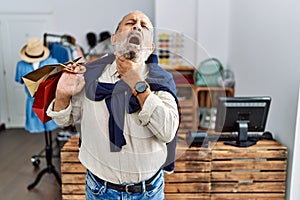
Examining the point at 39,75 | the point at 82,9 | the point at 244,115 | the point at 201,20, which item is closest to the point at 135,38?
the point at 39,75

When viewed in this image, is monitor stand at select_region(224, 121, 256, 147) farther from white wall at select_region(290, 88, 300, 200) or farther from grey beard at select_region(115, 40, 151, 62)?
grey beard at select_region(115, 40, 151, 62)

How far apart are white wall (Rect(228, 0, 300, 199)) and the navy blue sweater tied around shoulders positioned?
1.27 meters

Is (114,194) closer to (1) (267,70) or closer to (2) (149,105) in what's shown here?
(2) (149,105)

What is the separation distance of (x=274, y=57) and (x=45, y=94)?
A: 5.94 ft

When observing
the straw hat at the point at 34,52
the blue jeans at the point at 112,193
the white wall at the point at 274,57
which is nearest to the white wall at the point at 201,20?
the white wall at the point at 274,57

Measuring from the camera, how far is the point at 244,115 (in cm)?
222

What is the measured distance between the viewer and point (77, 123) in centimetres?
122

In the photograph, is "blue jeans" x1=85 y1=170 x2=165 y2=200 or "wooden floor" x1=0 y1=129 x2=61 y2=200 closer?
"blue jeans" x1=85 y1=170 x2=165 y2=200

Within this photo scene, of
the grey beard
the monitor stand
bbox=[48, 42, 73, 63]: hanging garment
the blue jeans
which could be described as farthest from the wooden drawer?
bbox=[48, 42, 73, 63]: hanging garment

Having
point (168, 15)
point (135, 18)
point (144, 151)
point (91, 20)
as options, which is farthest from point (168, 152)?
point (91, 20)

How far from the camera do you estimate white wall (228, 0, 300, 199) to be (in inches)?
83.1

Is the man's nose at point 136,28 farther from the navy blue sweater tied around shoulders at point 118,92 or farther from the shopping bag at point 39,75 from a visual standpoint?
the shopping bag at point 39,75

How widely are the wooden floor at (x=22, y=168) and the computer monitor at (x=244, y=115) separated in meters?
1.77

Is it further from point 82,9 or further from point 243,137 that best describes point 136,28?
point 82,9
